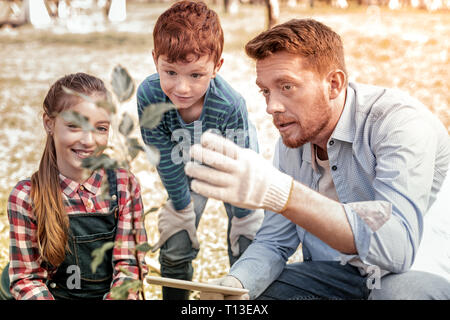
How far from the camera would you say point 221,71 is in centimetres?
749

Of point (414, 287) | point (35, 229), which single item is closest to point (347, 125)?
point (414, 287)

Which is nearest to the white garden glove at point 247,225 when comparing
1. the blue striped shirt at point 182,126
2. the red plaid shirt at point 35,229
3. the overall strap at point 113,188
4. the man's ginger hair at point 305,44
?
the blue striped shirt at point 182,126

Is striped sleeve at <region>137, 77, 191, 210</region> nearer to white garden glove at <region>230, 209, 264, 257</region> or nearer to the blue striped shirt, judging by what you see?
the blue striped shirt

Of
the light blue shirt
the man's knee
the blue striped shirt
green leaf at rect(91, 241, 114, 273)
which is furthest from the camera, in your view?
the blue striped shirt

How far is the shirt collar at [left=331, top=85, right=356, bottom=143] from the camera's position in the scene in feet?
6.35

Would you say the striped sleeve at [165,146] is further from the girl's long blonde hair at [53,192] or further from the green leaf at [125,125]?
the green leaf at [125,125]

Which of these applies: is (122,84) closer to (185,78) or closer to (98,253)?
(98,253)

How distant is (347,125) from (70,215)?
1153 millimetres

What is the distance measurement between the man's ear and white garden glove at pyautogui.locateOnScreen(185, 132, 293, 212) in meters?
0.74

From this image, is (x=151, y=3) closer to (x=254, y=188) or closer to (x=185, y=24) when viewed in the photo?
(x=185, y=24)

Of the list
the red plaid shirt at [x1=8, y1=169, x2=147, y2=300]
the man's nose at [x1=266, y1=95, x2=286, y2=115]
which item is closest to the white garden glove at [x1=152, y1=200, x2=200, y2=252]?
the red plaid shirt at [x1=8, y1=169, x2=147, y2=300]

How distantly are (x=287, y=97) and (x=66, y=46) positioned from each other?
878 centimetres

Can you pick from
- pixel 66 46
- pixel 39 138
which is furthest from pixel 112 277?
pixel 66 46
